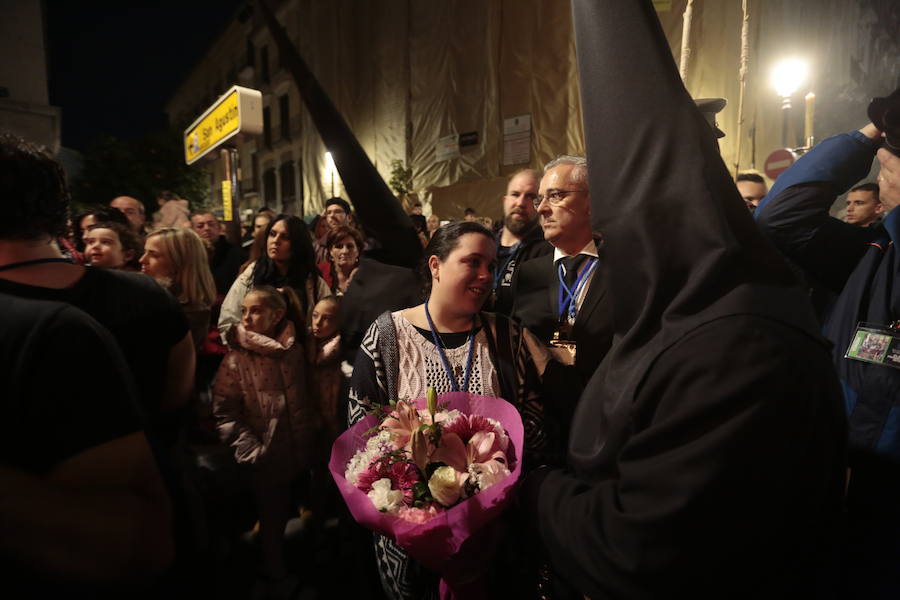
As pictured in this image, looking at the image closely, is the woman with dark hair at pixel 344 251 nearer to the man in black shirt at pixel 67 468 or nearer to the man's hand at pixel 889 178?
the man in black shirt at pixel 67 468

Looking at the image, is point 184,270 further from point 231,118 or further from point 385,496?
point 231,118

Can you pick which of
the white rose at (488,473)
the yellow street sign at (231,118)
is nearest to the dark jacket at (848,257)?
the white rose at (488,473)

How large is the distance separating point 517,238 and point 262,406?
2.24 meters

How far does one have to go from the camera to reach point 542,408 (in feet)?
6.71

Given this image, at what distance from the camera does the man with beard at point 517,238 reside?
3.23 metres

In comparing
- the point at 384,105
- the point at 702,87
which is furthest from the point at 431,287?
the point at 384,105

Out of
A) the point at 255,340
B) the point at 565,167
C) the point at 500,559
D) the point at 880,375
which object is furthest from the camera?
the point at 255,340

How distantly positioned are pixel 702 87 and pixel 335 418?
934cm

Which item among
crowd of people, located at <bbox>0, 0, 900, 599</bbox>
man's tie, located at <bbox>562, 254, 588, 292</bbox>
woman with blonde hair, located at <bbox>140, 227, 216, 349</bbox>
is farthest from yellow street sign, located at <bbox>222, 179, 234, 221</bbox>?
man's tie, located at <bbox>562, 254, 588, 292</bbox>

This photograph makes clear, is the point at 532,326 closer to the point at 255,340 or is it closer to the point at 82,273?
the point at 255,340

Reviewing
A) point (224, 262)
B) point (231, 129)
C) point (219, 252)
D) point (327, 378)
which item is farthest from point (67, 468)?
point (231, 129)

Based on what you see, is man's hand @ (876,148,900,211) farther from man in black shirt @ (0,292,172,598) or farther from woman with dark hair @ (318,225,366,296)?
woman with dark hair @ (318,225,366,296)

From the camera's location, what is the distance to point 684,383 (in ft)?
3.25

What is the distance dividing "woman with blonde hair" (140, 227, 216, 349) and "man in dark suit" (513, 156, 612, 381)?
255 centimetres
